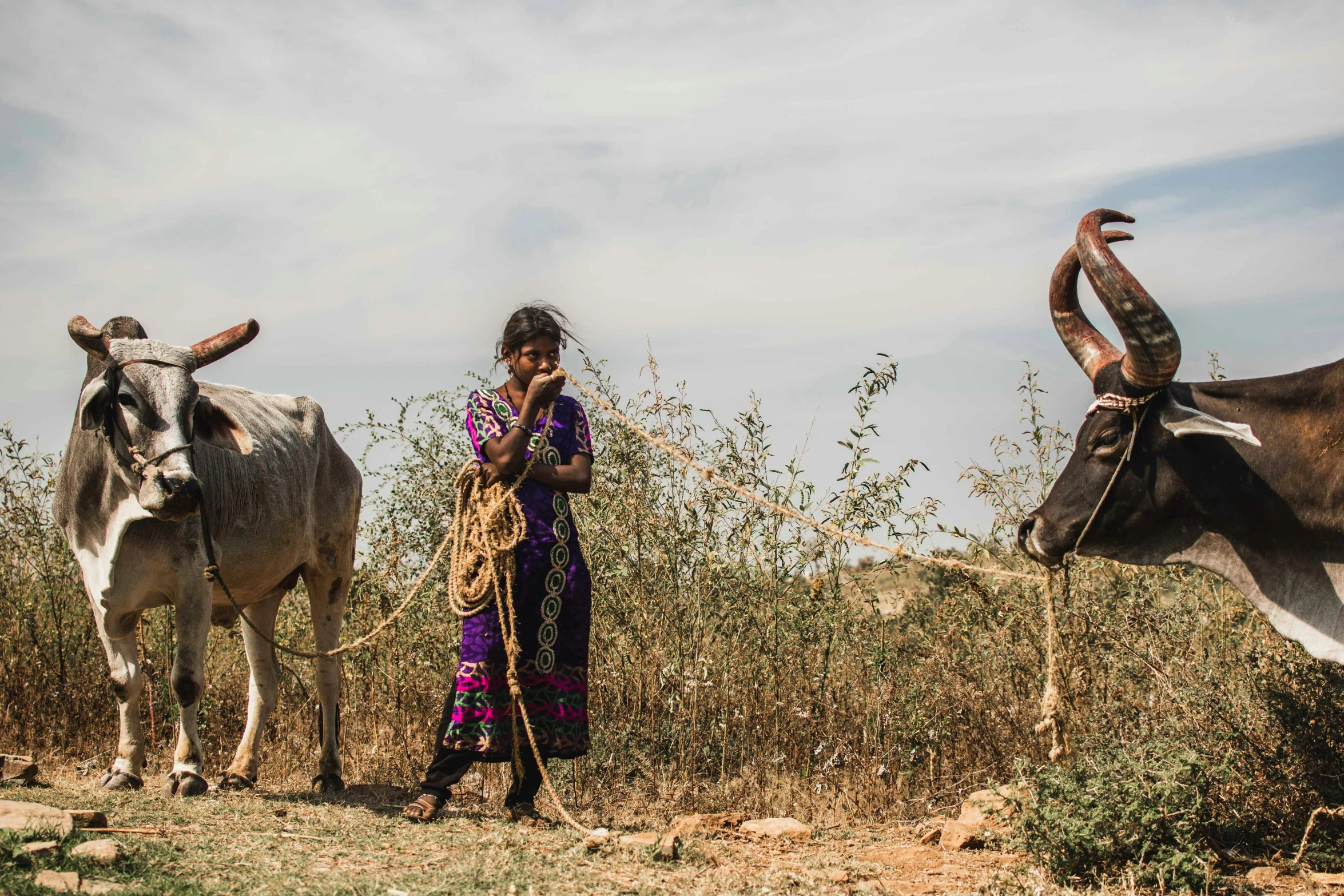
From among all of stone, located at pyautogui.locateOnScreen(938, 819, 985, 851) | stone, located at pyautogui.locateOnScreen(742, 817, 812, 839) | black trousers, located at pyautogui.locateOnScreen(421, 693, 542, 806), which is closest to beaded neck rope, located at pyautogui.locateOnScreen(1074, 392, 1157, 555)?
stone, located at pyautogui.locateOnScreen(938, 819, 985, 851)

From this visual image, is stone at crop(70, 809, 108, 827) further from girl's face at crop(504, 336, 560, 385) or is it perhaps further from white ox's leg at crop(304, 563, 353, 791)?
girl's face at crop(504, 336, 560, 385)

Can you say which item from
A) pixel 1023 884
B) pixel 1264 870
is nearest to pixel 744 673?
pixel 1023 884

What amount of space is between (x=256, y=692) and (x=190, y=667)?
41.6 inches

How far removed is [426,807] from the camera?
441 cm

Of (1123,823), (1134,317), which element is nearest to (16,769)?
(1123,823)

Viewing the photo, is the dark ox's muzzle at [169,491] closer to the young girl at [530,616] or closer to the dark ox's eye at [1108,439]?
the young girl at [530,616]

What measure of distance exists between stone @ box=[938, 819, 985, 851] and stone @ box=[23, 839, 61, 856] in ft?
10.4

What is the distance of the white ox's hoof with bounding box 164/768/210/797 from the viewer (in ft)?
16.3

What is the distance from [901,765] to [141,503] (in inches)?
147

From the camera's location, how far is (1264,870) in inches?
147

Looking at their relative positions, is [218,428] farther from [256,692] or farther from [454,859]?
[454,859]

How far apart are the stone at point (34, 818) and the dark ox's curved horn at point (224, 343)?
2177 mm

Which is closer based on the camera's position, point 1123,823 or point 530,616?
point 1123,823

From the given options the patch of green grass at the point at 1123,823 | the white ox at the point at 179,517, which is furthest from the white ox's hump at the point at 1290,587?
the white ox at the point at 179,517
